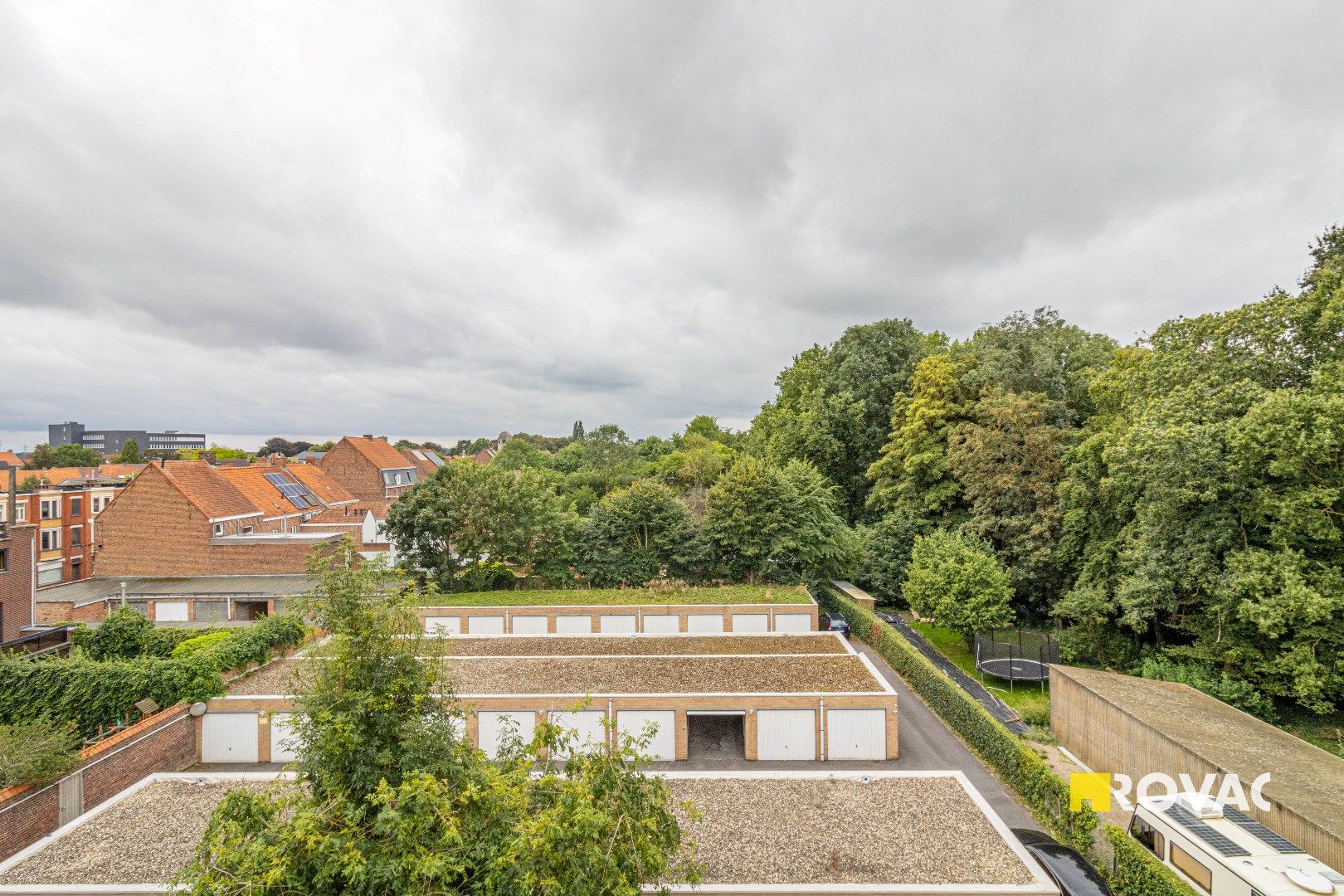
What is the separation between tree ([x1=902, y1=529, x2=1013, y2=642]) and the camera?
21500mm

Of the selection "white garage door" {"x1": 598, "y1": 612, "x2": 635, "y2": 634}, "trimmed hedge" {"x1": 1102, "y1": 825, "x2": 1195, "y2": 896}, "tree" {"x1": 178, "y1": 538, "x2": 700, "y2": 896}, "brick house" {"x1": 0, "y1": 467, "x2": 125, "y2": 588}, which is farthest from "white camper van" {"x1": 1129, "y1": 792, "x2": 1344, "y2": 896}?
"brick house" {"x1": 0, "y1": 467, "x2": 125, "y2": 588}

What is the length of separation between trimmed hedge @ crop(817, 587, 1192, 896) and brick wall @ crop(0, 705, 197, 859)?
21.4 m

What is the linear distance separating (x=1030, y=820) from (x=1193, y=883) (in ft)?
11.8

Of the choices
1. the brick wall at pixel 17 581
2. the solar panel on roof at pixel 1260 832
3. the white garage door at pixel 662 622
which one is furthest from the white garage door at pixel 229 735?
the solar panel on roof at pixel 1260 832

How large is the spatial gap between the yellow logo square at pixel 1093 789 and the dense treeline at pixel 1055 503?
19.3 ft

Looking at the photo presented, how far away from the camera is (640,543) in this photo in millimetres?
30969

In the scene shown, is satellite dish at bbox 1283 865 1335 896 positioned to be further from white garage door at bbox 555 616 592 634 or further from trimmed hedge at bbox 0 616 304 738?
white garage door at bbox 555 616 592 634

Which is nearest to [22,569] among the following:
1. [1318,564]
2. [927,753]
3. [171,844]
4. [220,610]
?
[220,610]

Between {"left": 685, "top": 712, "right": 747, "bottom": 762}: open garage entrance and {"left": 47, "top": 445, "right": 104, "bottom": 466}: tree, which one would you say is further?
{"left": 47, "top": 445, "right": 104, "bottom": 466}: tree

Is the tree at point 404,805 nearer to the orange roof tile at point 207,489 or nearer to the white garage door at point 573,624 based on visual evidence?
the white garage door at point 573,624

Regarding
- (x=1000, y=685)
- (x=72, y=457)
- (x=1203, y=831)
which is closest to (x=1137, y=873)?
(x=1203, y=831)

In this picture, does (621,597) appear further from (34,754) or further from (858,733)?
(34,754)

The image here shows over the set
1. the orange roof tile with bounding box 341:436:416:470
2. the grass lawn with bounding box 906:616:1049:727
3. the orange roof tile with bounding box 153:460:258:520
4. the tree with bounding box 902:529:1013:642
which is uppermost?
the orange roof tile with bounding box 341:436:416:470

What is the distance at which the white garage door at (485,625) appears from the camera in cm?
2597
